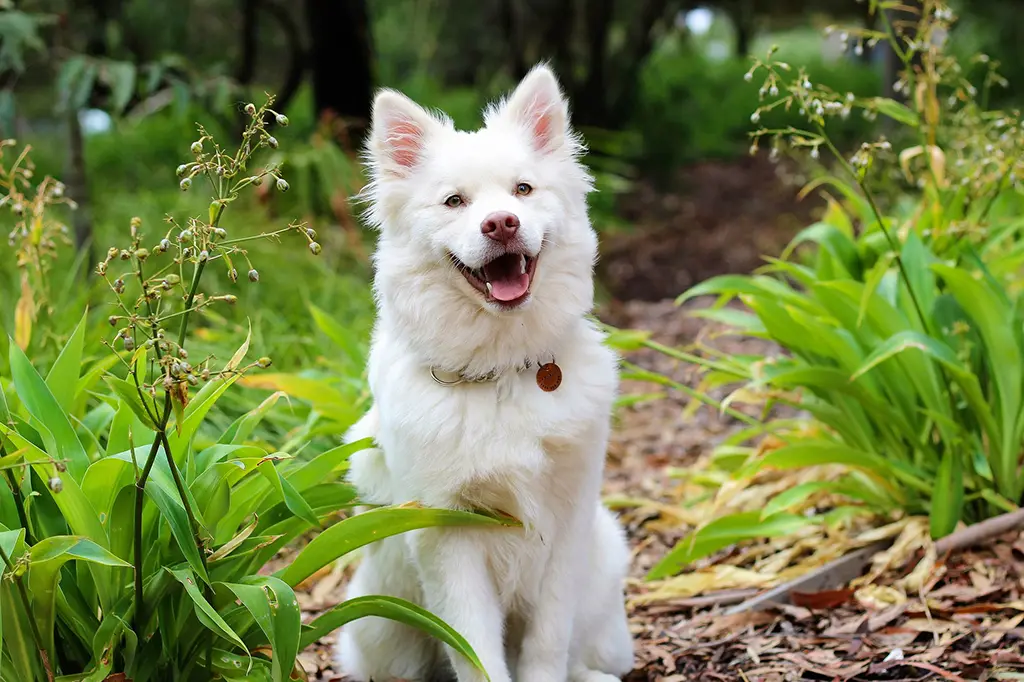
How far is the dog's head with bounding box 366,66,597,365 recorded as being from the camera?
90.8 inches

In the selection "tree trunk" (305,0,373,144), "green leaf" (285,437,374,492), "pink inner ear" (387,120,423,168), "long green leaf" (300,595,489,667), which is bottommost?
"long green leaf" (300,595,489,667)

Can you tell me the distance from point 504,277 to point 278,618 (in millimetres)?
900

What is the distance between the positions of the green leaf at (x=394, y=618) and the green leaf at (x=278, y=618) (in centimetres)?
17

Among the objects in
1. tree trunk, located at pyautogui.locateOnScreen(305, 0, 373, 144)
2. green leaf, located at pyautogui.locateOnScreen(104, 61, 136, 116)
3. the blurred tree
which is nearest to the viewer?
green leaf, located at pyautogui.locateOnScreen(104, 61, 136, 116)

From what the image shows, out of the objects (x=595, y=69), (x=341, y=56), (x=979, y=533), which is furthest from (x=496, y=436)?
(x=595, y=69)

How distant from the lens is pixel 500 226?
7.29 feet

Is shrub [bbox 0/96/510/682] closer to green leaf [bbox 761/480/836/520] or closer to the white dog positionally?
the white dog

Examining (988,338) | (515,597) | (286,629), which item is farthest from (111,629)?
(988,338)

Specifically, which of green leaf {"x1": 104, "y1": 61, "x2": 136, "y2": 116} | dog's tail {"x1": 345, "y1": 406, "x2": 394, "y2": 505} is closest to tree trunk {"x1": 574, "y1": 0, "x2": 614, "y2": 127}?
green leaf {"x1": 104, "y1": 61, "x2": 136, "y2": 116}

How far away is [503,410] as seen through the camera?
91.8 inches

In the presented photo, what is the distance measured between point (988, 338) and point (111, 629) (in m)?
2.64

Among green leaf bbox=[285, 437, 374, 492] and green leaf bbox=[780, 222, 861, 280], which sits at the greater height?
green leaf bbox=[780, 222, 861, 280]

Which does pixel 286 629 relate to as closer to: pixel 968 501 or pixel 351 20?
pixel 968 501

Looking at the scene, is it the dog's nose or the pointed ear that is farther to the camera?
the pointed ear
